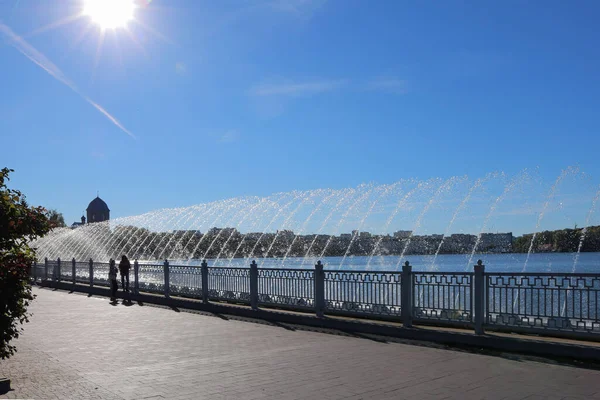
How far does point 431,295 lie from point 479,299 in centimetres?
115

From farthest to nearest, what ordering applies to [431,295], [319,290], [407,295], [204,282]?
1. [204,282]
2. [319,290]
3. [407,295]
4. [431,295]

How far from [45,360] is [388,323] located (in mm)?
6402

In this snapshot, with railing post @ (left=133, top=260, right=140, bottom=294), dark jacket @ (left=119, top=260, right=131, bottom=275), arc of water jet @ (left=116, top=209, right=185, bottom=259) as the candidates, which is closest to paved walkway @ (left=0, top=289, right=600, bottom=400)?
railing post @ (left=133, top=260, right=140, bottom=294)

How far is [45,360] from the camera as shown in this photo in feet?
31.2

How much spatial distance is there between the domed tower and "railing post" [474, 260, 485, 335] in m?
155

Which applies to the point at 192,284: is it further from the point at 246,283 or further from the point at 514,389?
the point at 514,389

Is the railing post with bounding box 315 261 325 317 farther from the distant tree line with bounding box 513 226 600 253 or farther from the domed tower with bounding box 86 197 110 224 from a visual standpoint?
the domed tower with bounding box 86 197 110 224

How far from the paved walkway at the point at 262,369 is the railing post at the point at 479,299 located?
77 cm

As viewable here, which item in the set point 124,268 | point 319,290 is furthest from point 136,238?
point 319,290

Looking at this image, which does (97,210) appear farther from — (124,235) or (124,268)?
(124,268)

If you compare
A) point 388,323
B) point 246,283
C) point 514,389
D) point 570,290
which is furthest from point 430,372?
point 246,283

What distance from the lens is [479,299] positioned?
9.90 meters

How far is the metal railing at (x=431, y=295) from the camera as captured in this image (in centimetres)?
896

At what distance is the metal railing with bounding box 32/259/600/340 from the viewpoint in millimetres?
8961
